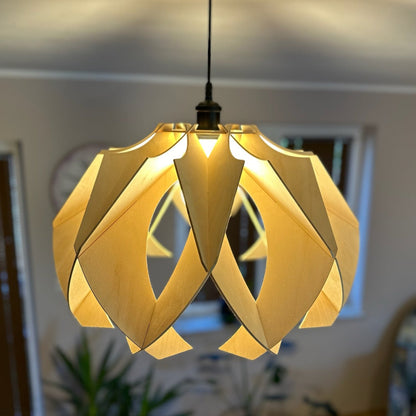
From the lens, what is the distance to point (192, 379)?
2.75 metres

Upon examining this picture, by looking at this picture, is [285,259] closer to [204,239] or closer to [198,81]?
[204,239]

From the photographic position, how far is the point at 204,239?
2.00ft

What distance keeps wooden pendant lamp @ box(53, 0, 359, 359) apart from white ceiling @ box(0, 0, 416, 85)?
0.55 m

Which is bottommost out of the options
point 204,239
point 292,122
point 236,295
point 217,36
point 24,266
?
point 24,266

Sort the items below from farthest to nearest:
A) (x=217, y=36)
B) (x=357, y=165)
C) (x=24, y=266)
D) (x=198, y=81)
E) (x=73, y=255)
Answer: (x=357, y=165)
(x=24, y=266)
(x=198, y=81)
(x=217, y=36)
(x=73, y=255)

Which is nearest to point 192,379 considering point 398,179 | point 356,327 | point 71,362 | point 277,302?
point 71,362

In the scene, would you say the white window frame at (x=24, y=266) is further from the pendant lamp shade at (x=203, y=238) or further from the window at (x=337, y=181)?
the pendant lamp shade at (x=203, y=238)

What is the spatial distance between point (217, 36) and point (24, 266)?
1.81 meters

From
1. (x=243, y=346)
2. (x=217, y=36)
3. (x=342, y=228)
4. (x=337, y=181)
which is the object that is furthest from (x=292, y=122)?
(x=243, y=346)

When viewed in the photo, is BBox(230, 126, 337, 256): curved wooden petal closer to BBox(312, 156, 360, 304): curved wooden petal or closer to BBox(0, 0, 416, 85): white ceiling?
BBox(312, 156, 360, 304): curved wooden petal

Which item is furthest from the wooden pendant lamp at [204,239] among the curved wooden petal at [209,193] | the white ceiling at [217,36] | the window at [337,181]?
the window at [337,181]

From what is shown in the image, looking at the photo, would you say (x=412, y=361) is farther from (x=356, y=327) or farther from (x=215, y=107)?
(x=215, y=107)

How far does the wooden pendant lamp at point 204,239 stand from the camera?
2.10 feet

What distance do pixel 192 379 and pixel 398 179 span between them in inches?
77.7
